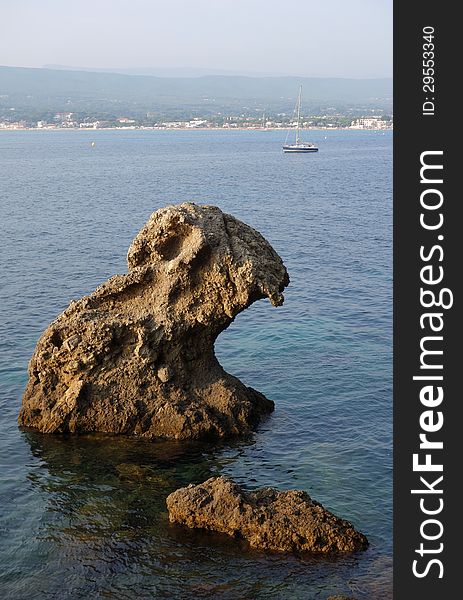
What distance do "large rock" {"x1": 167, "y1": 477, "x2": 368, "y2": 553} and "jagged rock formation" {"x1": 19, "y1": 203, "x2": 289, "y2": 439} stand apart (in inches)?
229

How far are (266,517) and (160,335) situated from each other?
872cm

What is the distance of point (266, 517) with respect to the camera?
21438 mm

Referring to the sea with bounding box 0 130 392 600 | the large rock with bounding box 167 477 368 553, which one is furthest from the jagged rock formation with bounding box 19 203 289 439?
the large rock with bounding box 167 477 368 553

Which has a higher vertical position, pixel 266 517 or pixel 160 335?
pixel 160 335

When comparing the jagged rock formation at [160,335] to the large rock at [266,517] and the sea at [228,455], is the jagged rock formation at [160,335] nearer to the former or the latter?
the sea at [228,455]

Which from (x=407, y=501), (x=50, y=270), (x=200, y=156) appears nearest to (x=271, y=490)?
(x=407, y=501)

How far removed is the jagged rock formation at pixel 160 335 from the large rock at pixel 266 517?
583 centimetres

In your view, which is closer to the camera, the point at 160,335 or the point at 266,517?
the point at 266,517

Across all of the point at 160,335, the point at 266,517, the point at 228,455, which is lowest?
the point at 228,455

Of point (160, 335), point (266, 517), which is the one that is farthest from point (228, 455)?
point (266, 517)

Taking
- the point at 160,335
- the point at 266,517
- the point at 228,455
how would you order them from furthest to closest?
1. the point at 160,335
2. the point at 228,455
3. the point at 266,517

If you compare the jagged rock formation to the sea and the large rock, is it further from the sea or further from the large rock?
the large rock

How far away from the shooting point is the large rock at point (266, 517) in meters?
21.0

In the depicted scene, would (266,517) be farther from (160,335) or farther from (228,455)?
(160,335)
